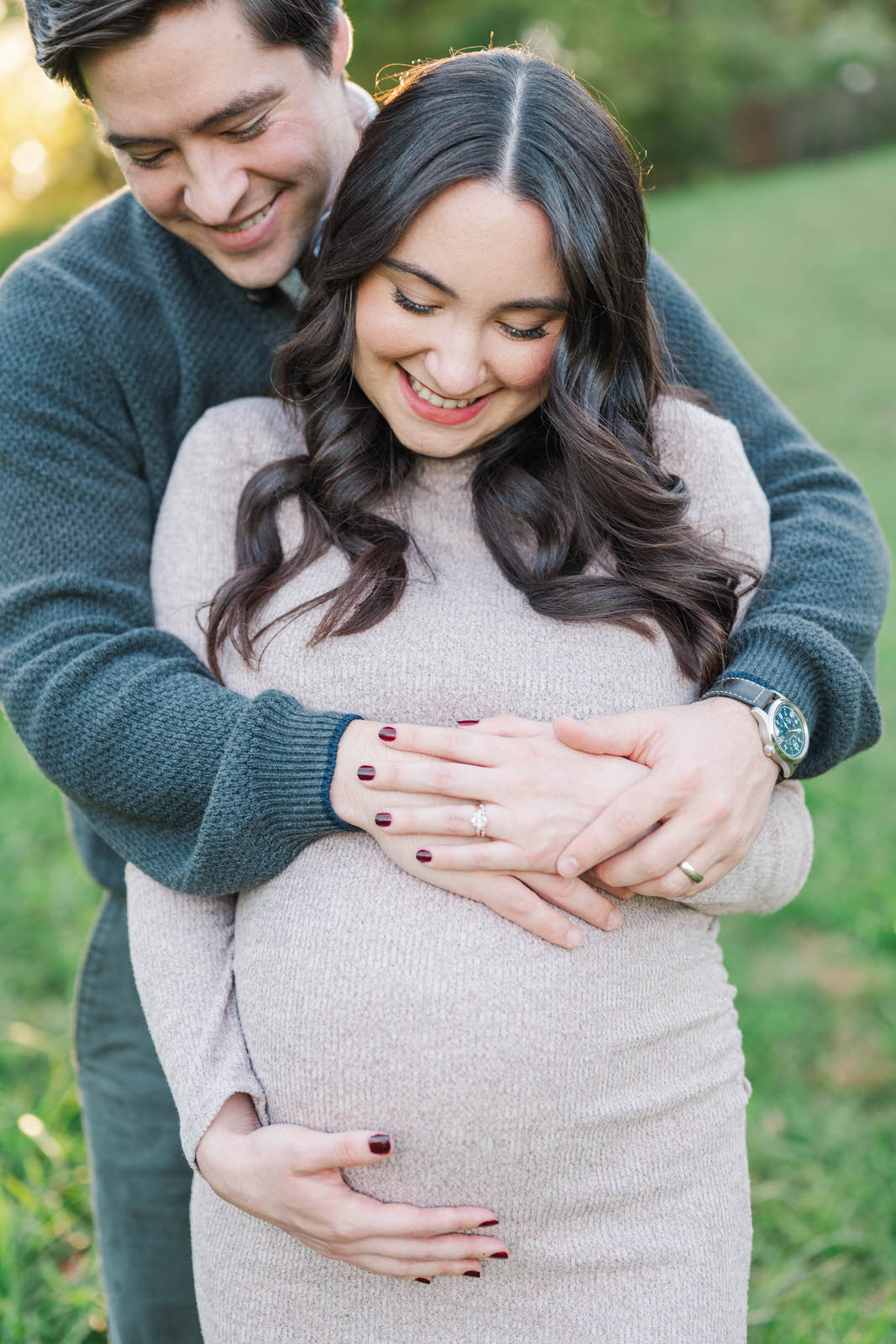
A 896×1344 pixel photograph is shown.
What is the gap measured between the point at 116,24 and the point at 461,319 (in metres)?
0.57

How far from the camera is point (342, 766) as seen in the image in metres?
1.55

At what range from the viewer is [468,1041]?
4.81 ft

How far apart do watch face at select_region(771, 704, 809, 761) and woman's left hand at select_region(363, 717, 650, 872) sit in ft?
0.67

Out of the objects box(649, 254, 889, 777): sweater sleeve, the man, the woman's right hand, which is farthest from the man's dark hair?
the woman's right hand

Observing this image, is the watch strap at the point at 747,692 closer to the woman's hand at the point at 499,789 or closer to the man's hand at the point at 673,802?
the man's hand at the point at 673,802

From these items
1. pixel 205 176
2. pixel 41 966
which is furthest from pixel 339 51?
pixel 41 966

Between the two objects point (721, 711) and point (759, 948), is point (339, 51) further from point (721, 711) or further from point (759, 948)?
point (759, 948)

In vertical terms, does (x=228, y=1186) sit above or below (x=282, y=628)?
below

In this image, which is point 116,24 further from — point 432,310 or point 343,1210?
point 343,1210

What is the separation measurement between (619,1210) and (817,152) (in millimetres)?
19432

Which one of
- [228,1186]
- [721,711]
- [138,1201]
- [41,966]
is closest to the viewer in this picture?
[228,1186]

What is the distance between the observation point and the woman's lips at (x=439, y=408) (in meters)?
1.72

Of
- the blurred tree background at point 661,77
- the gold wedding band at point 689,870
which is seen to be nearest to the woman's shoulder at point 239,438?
the gold wedding band at point 689,870

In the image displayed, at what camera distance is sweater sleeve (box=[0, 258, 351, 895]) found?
1551 millimetres
